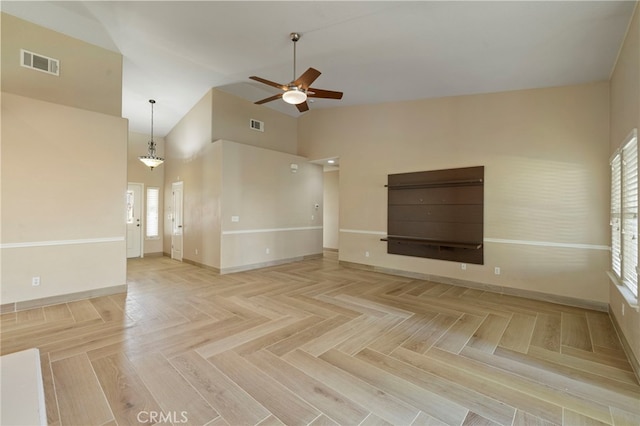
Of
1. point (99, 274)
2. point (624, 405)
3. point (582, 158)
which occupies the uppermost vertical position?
point (582, 158)

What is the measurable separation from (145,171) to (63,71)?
417 centimetres

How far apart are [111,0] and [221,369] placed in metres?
4.73

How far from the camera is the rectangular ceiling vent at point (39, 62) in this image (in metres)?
4.07

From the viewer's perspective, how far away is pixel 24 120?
12.7 feet

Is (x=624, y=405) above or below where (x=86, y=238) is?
below

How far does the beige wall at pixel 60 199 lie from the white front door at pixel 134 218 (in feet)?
12.9

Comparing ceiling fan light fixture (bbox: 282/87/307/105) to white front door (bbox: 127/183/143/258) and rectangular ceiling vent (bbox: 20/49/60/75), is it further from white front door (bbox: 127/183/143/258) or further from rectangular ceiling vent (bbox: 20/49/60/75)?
white front door (bbox: 127/183/143/258)

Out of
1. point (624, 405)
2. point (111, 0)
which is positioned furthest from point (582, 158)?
point (111, 0)

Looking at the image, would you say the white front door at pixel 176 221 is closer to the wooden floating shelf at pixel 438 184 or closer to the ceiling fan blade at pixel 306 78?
the ceiling fan blade at pixel 306 78

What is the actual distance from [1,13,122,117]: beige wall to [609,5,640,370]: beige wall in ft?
22.9

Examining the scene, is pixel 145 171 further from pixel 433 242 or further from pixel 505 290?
pixel 505 290

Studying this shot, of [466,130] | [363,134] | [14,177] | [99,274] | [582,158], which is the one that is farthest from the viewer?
[363,134]

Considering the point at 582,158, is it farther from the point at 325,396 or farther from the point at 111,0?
the point at 111,0

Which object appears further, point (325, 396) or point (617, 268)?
point (617, 268)
